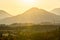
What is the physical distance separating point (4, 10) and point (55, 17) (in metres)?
0.84

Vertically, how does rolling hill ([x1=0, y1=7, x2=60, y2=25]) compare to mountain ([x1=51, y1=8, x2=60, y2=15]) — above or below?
below

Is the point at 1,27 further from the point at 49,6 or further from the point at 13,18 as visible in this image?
the point at 49,6

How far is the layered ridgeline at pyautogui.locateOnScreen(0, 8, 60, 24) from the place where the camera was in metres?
2.98

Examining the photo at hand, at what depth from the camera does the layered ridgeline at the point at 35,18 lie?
2.98 metres

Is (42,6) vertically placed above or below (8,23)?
above

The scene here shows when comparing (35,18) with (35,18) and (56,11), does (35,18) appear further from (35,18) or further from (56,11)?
(56,11)

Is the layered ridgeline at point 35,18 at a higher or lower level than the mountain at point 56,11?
lower

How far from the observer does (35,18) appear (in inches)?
118

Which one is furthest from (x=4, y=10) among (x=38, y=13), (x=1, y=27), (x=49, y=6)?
(x=49, y=6)

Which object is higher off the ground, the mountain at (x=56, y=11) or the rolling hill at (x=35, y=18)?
the mountain at (x=56, y=11)

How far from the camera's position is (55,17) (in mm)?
2986

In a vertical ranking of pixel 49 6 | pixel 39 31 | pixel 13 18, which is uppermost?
pixel 49 6

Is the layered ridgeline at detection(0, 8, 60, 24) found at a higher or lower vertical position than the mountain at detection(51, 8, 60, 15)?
lower

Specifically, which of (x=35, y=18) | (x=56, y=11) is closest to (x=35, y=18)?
(x=35, y=18)
